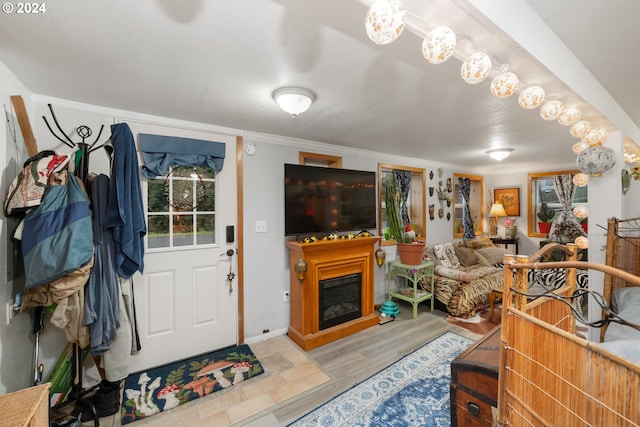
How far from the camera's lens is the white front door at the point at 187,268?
88.5 inches

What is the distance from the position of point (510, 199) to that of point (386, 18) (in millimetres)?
5814

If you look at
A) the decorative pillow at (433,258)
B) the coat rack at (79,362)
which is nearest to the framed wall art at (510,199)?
the decorative pillow at (433,258)

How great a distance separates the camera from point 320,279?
2.75 meters

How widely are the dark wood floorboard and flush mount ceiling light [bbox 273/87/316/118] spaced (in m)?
2.08

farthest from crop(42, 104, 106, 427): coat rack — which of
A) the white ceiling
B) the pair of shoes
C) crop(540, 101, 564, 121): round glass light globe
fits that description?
crop(540, 101, 564, 121): round glass light globe

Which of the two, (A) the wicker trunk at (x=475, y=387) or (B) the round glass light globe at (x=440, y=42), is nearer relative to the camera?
(B) the round glass light globe at (x=440, y=42)

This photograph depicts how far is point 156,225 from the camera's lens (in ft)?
7.54

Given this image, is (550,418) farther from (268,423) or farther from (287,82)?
(287,82)

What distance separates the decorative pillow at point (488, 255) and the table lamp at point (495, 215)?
0.99 metres

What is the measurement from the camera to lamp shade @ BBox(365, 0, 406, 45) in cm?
73

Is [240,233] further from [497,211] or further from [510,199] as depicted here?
[510,199]

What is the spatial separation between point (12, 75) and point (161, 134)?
875 mm

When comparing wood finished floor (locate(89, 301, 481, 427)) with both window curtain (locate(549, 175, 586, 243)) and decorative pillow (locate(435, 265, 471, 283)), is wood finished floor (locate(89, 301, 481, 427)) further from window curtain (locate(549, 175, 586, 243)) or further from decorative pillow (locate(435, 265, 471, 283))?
window curtain (locate(549, 175, 586, 243))

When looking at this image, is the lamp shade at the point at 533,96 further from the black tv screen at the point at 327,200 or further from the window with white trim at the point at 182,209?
the window with white trim at the point at 182,209
